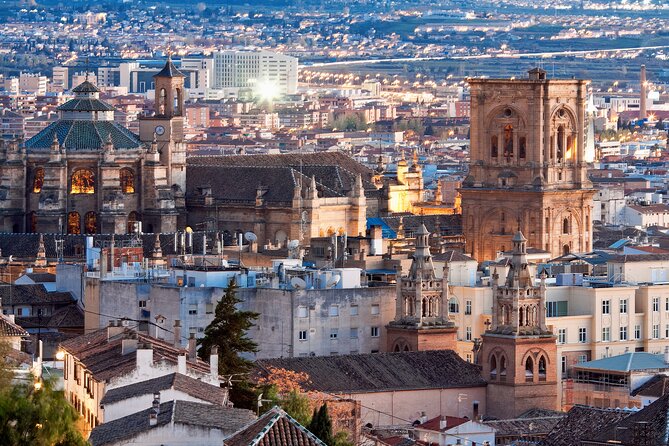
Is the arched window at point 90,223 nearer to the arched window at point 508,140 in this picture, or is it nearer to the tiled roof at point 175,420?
the arched window at point 508,140

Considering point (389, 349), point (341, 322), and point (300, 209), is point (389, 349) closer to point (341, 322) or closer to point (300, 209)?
point (341, 322)

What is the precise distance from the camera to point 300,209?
12494cm

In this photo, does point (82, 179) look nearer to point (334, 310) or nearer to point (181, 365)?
point (334, 310)

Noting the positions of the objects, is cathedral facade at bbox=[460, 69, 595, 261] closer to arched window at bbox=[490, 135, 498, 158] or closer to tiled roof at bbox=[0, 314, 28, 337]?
arched window at bbox=[490, 135, 498, 158]

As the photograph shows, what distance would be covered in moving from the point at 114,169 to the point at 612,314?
3840 centimetres

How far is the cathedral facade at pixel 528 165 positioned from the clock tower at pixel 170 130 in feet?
35.5

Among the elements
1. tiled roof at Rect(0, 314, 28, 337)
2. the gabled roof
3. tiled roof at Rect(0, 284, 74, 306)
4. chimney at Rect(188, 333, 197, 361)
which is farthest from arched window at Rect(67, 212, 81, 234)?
chimney at Rect(188, 333, 197, 361)

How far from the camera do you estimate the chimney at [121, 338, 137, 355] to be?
7225cm

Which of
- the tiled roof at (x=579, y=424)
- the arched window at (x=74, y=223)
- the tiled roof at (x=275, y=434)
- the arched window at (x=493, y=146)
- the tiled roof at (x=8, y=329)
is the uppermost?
the arched window at (x=493, y=146)

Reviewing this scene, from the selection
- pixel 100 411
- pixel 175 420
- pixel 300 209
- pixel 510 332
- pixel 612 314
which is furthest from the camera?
pixel 300 209

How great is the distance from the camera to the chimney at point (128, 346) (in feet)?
237

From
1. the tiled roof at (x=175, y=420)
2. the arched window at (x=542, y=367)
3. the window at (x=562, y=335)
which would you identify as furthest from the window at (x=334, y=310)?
the tiled roof at (x=175, y=420)

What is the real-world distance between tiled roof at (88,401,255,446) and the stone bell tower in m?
25.3

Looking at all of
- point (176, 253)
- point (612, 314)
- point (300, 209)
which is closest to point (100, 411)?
point (612, 314)
